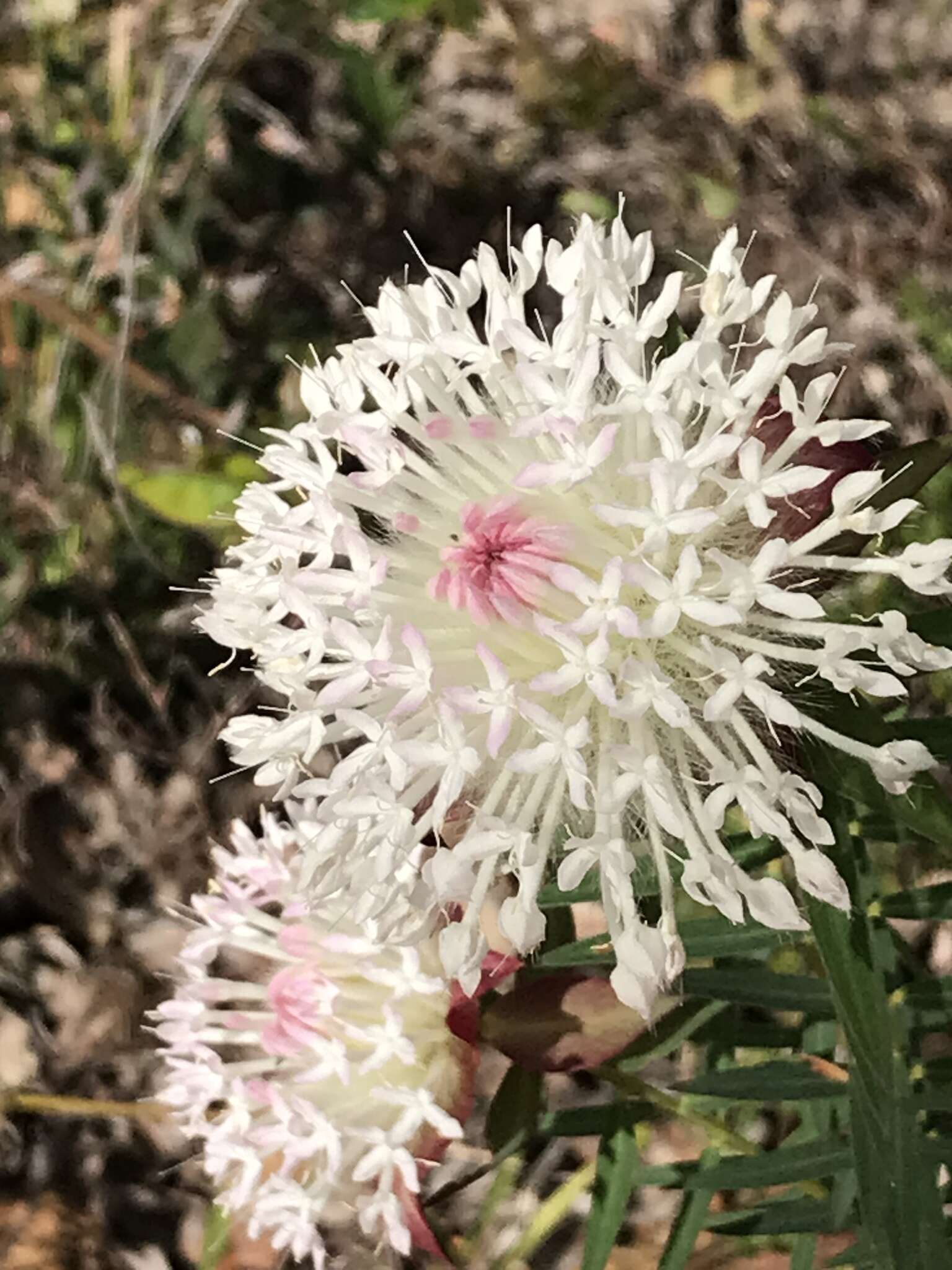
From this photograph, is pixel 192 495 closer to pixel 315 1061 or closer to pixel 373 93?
pixel 373 93

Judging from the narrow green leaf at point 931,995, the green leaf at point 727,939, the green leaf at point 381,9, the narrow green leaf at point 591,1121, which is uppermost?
the green leaf at point 381,9

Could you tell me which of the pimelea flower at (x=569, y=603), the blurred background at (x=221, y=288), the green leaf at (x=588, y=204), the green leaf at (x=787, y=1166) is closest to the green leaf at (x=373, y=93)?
the blurred background at (x=221, y=288)

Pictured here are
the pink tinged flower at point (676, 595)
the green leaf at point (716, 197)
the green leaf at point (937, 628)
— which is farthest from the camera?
the green leaf at point (716, 197)

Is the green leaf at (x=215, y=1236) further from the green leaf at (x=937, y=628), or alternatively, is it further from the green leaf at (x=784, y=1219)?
the green leaf at (x=937, y=628)

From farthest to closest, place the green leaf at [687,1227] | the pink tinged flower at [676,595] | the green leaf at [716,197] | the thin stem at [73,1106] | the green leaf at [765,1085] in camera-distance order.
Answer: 1. the green leaf at [716,197]
2. the thin stem at [73,1106]
3. the green leaf at [687,1227]
4. the green leaf at [765,1085]
5. the pink tinged flower at [676,595]

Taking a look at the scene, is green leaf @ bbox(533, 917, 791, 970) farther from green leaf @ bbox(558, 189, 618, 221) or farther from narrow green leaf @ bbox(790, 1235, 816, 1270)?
green leaf @ bbox(558, 189, 618, 221)

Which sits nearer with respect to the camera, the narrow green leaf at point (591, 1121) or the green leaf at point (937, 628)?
the green leaf at point (937, 628)

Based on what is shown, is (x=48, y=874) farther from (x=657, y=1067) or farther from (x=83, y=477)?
(x=657, y=1067)

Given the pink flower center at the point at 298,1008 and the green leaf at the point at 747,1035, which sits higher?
the pink flower center at the point at 298,1008
